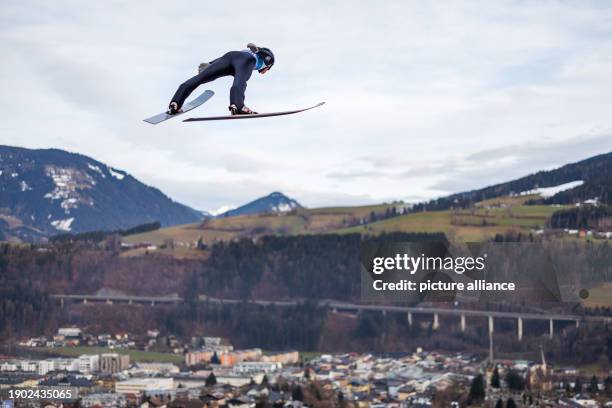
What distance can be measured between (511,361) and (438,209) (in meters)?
76.8

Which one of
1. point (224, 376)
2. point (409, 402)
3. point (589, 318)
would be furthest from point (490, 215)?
point (409, 402)

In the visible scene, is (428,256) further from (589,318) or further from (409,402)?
(409,402)

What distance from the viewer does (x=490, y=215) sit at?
154875mm

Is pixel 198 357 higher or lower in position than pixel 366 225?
lower

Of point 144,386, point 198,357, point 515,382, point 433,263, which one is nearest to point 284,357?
point 198,357

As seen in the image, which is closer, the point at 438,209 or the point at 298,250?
the point at 298,250

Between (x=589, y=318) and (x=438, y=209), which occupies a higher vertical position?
(x=438, y=209)

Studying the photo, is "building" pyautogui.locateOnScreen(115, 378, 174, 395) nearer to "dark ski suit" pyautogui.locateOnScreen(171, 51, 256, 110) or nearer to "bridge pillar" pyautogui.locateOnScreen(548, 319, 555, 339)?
"bridge pillar" pyautogui.locateOnScreen(548, 319, 555, 339)

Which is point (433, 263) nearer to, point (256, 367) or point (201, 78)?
point (256, 367)

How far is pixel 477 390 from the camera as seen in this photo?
8012cm

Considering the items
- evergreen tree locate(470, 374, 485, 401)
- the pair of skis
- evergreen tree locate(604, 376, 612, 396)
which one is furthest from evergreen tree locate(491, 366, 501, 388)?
the pair of skis

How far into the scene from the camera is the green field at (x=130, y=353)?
108 m

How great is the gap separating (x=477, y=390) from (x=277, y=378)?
16.8 m

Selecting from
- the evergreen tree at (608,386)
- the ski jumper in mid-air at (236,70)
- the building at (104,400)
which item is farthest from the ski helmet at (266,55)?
the evergreen tree at (608,386)
